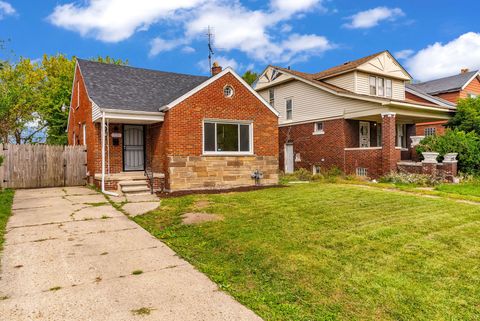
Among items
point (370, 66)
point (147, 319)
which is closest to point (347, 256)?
point (147, 319)

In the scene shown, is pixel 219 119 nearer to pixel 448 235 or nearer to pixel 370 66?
pixel 448 235

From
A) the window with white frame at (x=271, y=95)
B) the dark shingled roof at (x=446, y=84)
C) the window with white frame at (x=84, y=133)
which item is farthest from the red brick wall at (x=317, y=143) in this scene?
the dark shingled roof at (x=446, y=84)

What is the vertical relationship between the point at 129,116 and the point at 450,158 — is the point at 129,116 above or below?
above

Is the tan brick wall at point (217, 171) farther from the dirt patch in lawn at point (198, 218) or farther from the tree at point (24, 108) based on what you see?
the tree at point (24, 108)

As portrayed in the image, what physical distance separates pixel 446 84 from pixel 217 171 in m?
26.2

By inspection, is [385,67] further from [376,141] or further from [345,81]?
[376,141]

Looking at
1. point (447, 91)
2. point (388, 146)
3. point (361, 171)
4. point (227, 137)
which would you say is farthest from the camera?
point (447, 91)

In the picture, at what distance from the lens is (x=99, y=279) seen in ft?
13.7

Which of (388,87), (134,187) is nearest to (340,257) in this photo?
(134,187)

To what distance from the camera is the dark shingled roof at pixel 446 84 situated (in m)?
27.8

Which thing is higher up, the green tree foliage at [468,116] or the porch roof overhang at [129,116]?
the green tree foliage at [468,116]

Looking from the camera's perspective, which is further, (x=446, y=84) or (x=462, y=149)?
(x=446, y=84)

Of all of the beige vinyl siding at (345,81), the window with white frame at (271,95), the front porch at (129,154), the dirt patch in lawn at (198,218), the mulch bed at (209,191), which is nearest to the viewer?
the dirt patch in lawn at (198,218)

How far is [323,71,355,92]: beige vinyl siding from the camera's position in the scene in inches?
786
